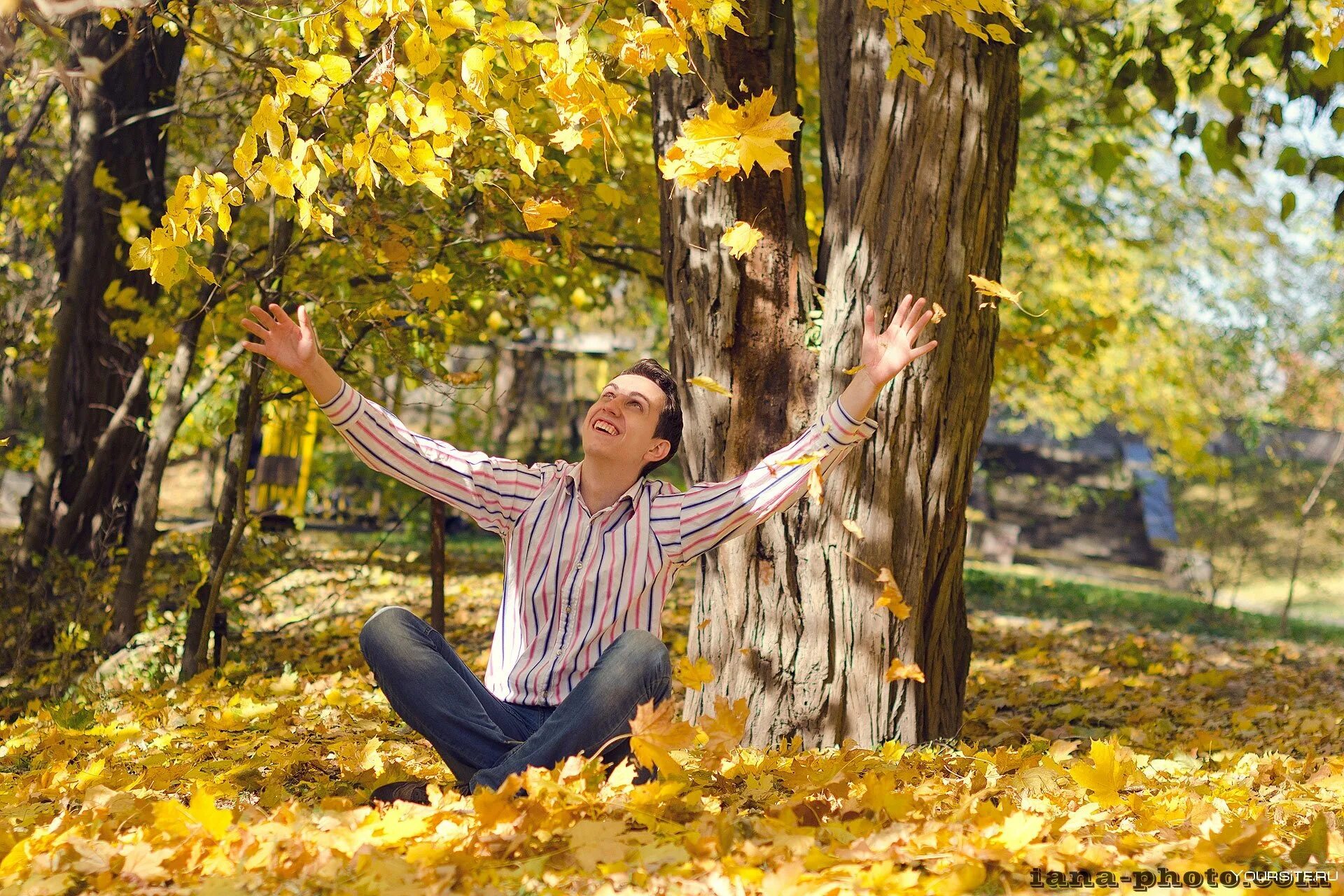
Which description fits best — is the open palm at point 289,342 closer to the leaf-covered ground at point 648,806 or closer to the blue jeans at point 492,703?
the blue jeans at point 492,703

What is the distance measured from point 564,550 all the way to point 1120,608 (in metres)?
8.82

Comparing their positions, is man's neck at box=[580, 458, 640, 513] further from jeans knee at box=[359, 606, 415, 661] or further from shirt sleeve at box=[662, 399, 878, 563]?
jeans knee at box=[359, 606, 415, 661]

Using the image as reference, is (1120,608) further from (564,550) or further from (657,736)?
(657,736)

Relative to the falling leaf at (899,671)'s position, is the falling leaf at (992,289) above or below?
above

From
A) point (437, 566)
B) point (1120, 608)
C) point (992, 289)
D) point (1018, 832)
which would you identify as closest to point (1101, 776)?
point (1018, 832)

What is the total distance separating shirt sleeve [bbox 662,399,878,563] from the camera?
→ 2.82 metres

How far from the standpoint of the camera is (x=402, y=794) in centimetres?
268

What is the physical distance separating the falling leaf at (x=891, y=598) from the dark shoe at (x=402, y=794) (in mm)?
1381

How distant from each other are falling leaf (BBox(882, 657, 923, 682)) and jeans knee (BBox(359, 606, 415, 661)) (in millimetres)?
1427

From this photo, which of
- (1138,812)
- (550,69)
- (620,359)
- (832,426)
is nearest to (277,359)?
(550,69)

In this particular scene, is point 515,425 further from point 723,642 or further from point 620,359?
point 723,642

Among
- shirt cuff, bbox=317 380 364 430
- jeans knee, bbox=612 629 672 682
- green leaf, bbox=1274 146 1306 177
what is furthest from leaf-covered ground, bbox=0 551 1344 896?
green leaf, bbox=1274 146 1306 177

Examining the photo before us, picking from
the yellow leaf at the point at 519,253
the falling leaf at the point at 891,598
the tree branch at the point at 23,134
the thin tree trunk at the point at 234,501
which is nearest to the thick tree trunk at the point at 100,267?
the tree branch at the point at 23,134

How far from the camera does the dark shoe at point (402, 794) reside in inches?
104
